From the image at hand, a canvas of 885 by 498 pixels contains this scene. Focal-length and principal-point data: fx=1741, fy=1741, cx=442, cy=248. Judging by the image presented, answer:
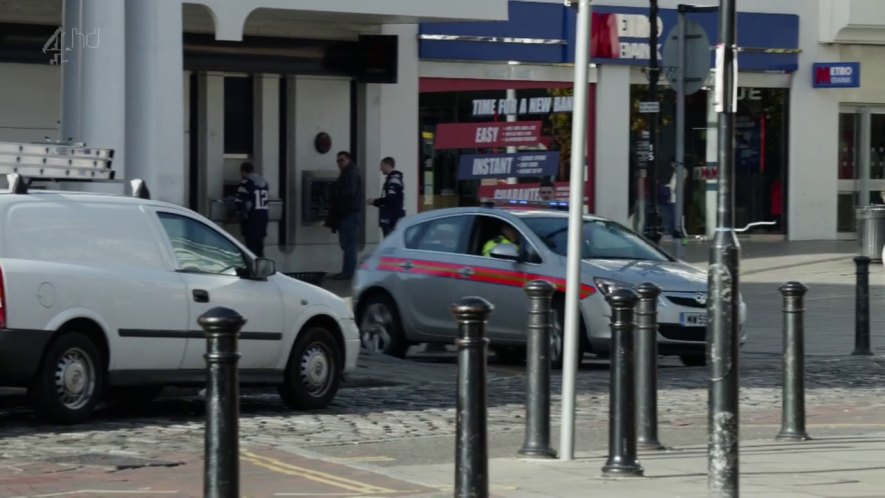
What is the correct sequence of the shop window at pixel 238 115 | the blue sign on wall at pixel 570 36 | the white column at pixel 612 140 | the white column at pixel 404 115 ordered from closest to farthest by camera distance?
the shop window at pixel 238 115
the white column at pixel 404 115
the blue sign on wall at pixel 570 36
the white column at pixel 612 140

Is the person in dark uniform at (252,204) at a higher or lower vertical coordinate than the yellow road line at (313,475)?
higher

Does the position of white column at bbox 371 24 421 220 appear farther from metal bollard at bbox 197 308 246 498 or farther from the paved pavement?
metal bollard at bbox 197 308 246 498

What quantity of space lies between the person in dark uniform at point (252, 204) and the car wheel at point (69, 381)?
44.6 ft

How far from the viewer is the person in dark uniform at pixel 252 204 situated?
25.6 m

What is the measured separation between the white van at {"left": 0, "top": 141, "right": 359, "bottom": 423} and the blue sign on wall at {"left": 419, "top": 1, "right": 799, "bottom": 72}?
1652cm

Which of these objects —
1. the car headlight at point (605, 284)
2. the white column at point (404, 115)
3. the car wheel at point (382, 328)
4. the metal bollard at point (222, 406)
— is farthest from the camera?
the white column at point (404, 115)

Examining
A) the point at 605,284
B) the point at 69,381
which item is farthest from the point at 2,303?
the point at 605,284

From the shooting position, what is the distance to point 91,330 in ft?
39.5

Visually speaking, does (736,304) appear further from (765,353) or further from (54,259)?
(765,353)

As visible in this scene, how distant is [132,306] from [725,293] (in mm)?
5282

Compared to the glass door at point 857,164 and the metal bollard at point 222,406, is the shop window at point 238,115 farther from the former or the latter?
the metal bollard at point 222,406

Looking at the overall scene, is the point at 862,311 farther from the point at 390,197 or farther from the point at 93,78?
the point at 390,197

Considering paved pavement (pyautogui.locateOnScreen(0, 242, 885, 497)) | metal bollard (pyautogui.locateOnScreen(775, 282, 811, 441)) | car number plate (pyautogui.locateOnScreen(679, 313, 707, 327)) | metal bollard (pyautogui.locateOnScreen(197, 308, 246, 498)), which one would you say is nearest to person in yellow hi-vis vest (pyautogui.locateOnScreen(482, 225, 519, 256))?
paved pavement (pyautogui.locateOnScreen(0, 242, 885, 497))

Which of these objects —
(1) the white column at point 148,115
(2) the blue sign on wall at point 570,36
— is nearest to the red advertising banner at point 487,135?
(2) the blue sign on wall at point 570,36
